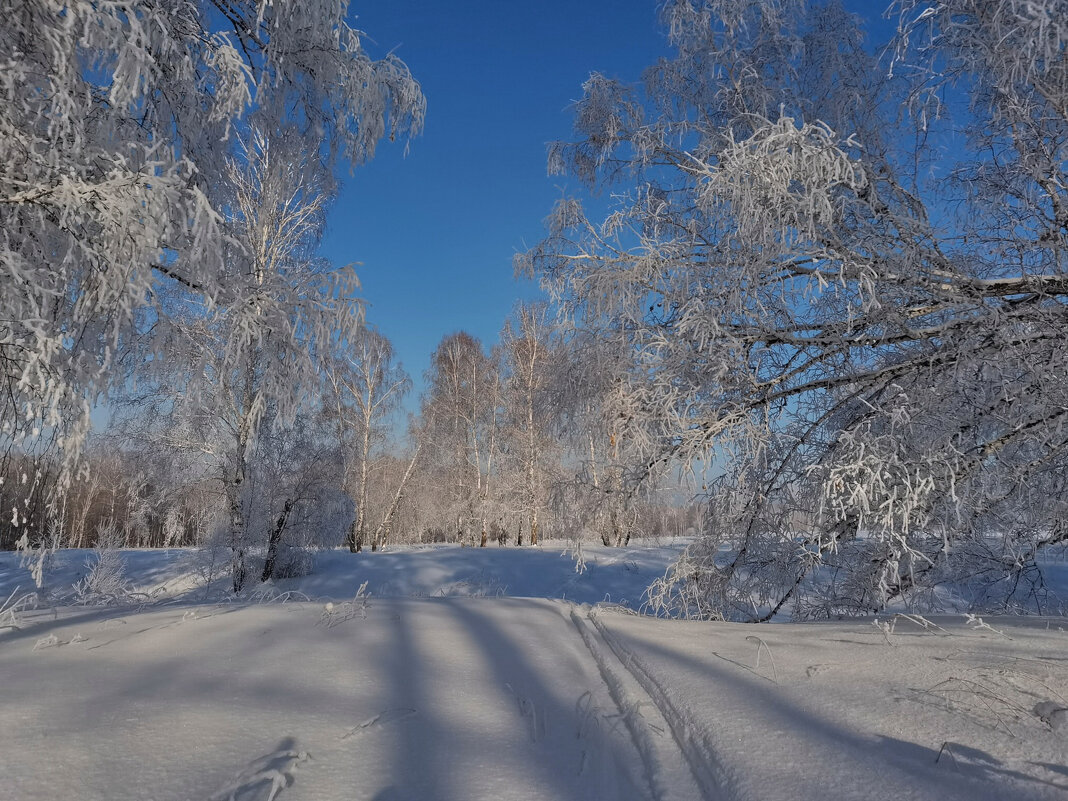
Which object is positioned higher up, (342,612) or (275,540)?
(275,540)

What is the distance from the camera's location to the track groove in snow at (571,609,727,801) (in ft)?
4.76

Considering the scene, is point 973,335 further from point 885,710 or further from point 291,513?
point 291,513

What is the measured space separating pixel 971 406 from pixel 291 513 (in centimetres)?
1132

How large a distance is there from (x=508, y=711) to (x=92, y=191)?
2.40 m

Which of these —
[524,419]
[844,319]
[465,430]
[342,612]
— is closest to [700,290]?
[844,319]

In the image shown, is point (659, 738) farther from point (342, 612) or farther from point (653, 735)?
point (342, 612)

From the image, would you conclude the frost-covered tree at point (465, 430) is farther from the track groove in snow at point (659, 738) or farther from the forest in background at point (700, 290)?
the track groove in snow at point (659, 738)

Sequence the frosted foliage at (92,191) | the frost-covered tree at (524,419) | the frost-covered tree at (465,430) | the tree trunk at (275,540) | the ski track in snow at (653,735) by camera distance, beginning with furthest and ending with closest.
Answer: the frost-covered tree at (465,430), the frost-covered tree at (524,419), the tree trunk at (275,540), the frosted foliage at (92,191), the ski track in snow at (653,735)

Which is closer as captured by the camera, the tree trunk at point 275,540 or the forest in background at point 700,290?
the forest in background at point 700,290

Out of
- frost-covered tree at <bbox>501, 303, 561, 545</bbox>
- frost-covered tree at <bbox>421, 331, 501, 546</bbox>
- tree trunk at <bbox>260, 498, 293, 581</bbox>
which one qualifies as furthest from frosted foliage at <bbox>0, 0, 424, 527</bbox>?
frost-covered tree at <bbox>421, 331, 501, 546</bbox>

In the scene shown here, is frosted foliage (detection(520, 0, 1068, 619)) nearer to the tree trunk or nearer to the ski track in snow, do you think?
the ski track in snow

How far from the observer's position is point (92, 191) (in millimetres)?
2357

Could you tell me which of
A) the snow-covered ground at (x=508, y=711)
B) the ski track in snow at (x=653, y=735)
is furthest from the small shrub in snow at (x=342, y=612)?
the ski track in snow at (x=653, y=735)

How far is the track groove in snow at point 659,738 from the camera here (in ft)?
4.76
